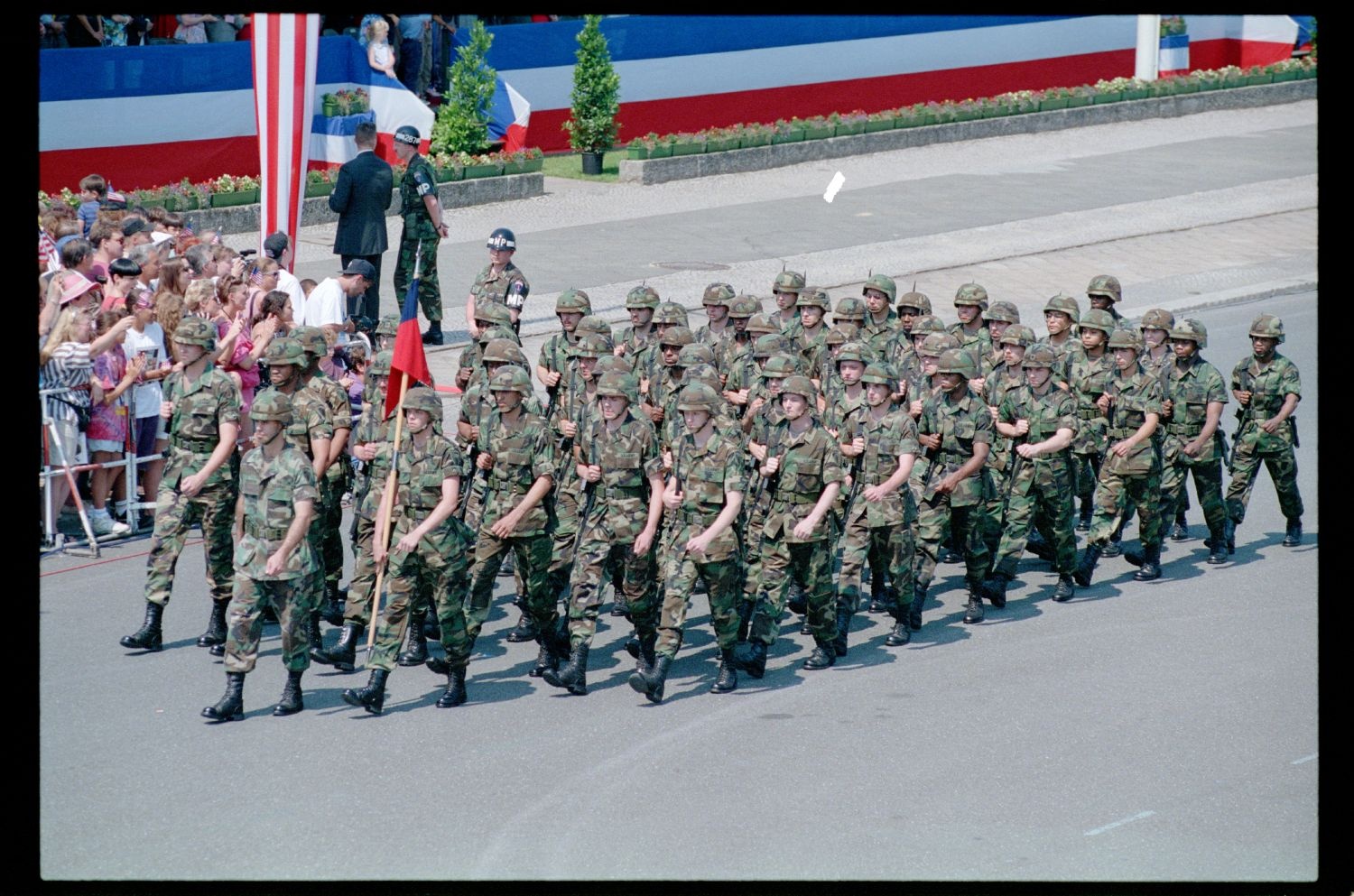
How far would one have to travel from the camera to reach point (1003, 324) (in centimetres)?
1391

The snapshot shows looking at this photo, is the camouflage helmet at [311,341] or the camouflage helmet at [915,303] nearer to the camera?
the camouflage helmet at [311,341]

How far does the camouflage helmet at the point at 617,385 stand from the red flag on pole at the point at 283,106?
18.8 feet

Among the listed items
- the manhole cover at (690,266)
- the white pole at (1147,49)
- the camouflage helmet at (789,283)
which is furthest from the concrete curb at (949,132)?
the camouflage helmet at (789,283)

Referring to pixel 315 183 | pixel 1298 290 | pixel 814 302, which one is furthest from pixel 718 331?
pixel 1298 290

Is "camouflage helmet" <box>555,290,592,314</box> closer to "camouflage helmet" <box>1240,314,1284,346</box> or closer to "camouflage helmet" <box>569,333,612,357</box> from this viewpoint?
"camouflage helmet" <box>569,333,612,357</box>

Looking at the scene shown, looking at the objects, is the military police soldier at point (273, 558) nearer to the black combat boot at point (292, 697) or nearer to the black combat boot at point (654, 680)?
the black combat boot at point (292, 697)

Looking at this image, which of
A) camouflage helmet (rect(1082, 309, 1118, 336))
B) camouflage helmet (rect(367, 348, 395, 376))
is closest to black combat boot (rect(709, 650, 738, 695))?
camouflage helmet (rect(367, 348, 395, 376))

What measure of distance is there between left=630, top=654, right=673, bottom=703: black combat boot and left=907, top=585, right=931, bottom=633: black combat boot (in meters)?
1.98

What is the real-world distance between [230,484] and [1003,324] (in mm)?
5956

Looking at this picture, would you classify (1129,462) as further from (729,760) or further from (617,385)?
(729,760)

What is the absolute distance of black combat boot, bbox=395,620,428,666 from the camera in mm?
11555

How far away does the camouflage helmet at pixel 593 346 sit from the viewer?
40.3 feet

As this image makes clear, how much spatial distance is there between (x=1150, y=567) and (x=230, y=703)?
6.79 m

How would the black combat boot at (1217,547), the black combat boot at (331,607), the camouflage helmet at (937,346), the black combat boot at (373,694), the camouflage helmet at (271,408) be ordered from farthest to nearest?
the black combat boot at (1217,547) < the camouflage helmet at (937,346) < the black combat boot at (331,607) < the camouflage helmet at (271,408) < the black combat boot at (373,694)
